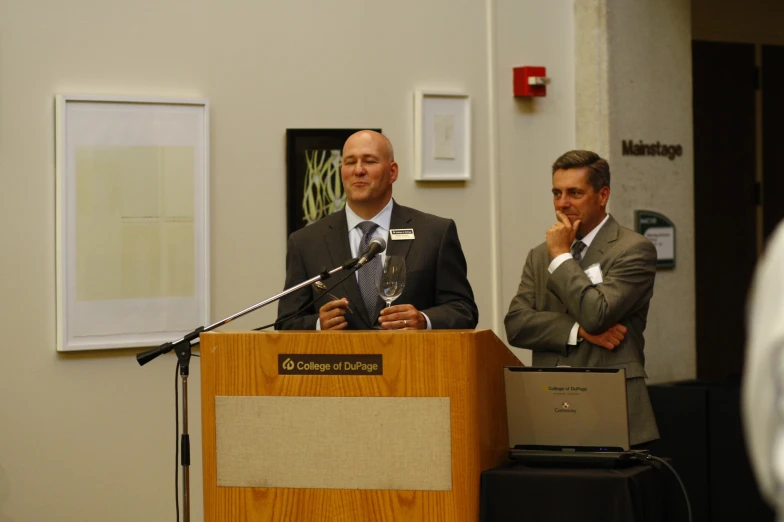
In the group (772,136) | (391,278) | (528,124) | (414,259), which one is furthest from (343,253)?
(772,136)

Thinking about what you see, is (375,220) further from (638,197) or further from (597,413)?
(638,197)

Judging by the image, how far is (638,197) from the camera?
5902 mm

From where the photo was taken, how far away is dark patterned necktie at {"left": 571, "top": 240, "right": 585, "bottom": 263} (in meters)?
3.73

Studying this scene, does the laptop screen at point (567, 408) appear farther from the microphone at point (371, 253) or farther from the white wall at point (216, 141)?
the white wall at point (216, 141)

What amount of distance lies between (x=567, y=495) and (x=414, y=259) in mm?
1239

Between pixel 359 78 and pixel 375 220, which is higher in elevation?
pixel 359 78

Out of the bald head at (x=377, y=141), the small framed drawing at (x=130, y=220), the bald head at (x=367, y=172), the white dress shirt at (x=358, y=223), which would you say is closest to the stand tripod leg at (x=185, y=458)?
the white dress shirt at (x=358, y=223)

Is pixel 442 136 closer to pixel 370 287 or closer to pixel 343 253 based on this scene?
pixel 343 253

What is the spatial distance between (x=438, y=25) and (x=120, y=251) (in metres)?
2.01

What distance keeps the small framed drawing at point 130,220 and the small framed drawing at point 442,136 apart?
1112 mm

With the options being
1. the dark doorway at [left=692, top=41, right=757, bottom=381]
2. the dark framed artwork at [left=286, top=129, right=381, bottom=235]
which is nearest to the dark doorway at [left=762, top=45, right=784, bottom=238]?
the dark doorway at [left=692, top=41, right=757, bottom=381]

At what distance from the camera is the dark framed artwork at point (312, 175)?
16.8 ft

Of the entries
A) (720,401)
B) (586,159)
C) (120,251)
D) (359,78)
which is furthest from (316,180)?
(720,401)

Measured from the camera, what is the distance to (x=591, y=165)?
3682mm
